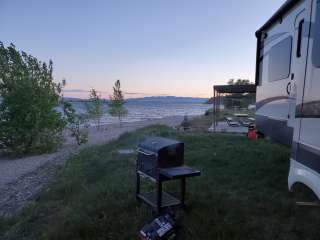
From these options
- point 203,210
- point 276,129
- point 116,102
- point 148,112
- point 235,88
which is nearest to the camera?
point 203,210

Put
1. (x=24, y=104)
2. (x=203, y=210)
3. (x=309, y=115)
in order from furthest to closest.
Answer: (x=24, y=104)
(x=203, y=210)
(x=309, y=115)

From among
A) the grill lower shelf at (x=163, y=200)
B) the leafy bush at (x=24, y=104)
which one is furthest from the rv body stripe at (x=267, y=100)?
the leafy bush at (x=24, y=104)

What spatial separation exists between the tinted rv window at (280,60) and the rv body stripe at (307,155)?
1.50 m

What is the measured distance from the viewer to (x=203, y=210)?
3.19 meters

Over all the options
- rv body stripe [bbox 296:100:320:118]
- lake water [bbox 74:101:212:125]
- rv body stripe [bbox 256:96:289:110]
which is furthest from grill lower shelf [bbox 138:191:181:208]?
lake water [bbox 74:101:212:125]

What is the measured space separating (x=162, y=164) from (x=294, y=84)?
1.78 metres

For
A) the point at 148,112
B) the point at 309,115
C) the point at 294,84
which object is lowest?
the point at 148,112

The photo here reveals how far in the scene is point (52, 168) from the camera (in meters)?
7.89

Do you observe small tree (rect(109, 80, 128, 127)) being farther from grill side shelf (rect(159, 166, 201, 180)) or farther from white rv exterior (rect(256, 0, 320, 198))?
grill side shelf (rect(159, 166, 201, 180))

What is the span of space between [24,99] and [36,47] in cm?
777

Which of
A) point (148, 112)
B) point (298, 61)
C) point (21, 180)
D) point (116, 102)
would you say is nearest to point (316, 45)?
point (298, 61)

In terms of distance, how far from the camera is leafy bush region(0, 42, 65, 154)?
410 inches

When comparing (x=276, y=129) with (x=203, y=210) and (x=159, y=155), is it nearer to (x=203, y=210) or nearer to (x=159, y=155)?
(x=203, y=210)

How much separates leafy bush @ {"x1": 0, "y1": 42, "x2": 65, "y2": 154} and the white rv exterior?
9.39 metres
